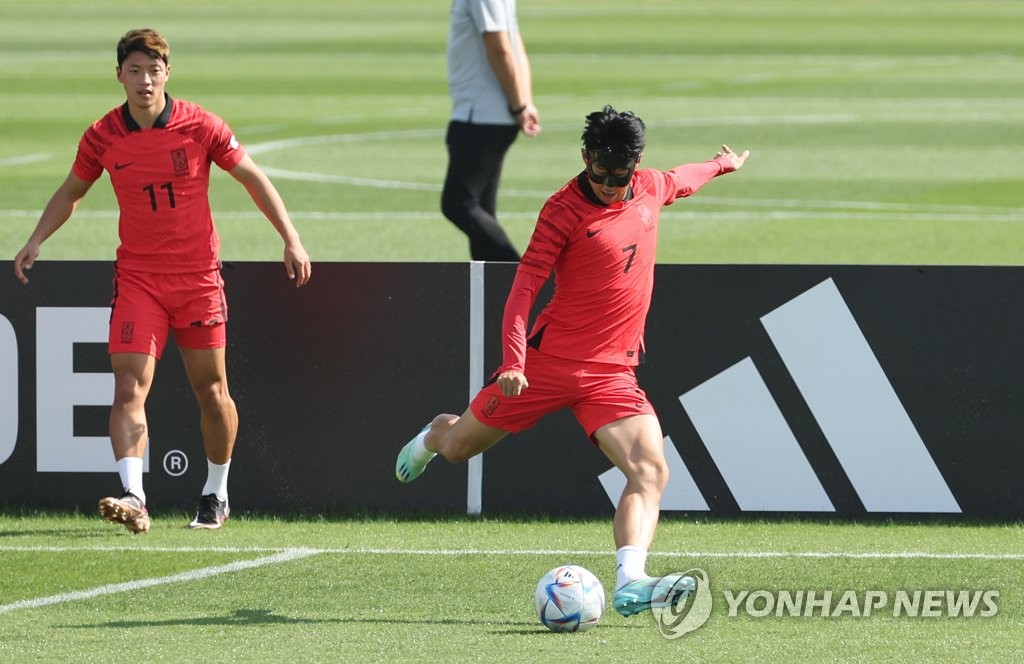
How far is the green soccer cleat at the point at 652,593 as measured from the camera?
629 centimetres

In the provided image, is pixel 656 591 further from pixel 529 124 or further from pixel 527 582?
pixel 529 124

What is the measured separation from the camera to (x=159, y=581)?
714 centimetres

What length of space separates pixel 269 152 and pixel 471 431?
15415mm

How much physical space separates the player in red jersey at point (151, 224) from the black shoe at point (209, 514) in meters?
0.34

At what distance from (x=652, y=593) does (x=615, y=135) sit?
1546 millimetres

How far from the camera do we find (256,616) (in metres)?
Result: 6.62

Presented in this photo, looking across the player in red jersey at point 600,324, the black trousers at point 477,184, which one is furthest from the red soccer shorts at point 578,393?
the black trousers at point 477,184

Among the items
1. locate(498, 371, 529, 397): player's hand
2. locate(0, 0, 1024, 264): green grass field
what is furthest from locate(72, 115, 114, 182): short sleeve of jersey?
locate(0, 0, 1024, 264): green grass field

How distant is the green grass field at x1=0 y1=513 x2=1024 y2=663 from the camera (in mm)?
6160

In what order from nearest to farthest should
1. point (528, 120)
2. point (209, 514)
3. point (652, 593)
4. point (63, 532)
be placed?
1. point (652, 593)
2. point (63, 532)
3. point (209, 514)
4. point (528, 120)

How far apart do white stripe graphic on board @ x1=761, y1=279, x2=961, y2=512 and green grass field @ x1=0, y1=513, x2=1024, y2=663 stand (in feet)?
0.61

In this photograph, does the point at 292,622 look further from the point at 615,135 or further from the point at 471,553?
the point at 615,135

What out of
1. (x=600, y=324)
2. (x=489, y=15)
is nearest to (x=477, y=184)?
(x=489, y=15)

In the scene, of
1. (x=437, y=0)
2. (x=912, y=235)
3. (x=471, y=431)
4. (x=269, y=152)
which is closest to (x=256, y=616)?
(x=471, y=431)
